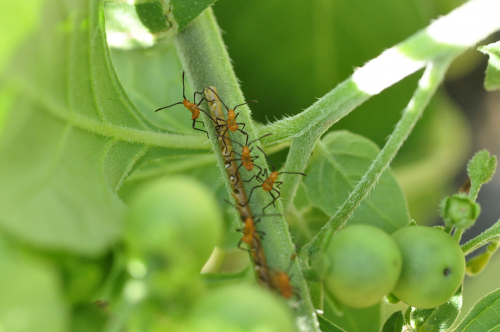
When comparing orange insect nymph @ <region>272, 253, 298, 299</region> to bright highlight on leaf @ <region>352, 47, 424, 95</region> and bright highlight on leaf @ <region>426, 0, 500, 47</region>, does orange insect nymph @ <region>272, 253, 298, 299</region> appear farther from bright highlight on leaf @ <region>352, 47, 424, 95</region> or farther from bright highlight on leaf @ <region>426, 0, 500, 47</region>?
bright highlight on leaf @ <region>426, 0, 500, 47</region>

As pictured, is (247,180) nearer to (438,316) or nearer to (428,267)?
(428,267)

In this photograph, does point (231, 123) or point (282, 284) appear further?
point (231, 123)

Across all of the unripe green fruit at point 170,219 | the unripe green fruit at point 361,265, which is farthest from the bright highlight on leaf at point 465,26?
the unripe green fruit at point 170,219

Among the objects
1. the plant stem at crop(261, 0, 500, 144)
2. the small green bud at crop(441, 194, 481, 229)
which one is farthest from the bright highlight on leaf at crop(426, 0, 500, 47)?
the small green bud at crop(441, 194, 481, 229)

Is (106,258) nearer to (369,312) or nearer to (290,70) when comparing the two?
(369,312)

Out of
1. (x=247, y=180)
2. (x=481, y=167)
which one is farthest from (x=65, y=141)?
(x=481, y=167)

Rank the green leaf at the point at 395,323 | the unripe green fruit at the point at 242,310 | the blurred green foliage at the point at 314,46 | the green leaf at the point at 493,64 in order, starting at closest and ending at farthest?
1. the unripe green fruit at the point at 242,310
2. the green leaf at the point at 395,323
3. the green leaf at the point at 493,64
4. the blurred green foliage at the point at 314,46

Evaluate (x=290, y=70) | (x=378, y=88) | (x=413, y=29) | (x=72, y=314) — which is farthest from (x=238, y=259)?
(x=72, y=314)

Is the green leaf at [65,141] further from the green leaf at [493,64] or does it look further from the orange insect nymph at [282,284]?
the green leaf at [493,64]

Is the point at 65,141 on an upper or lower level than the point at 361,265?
upper
